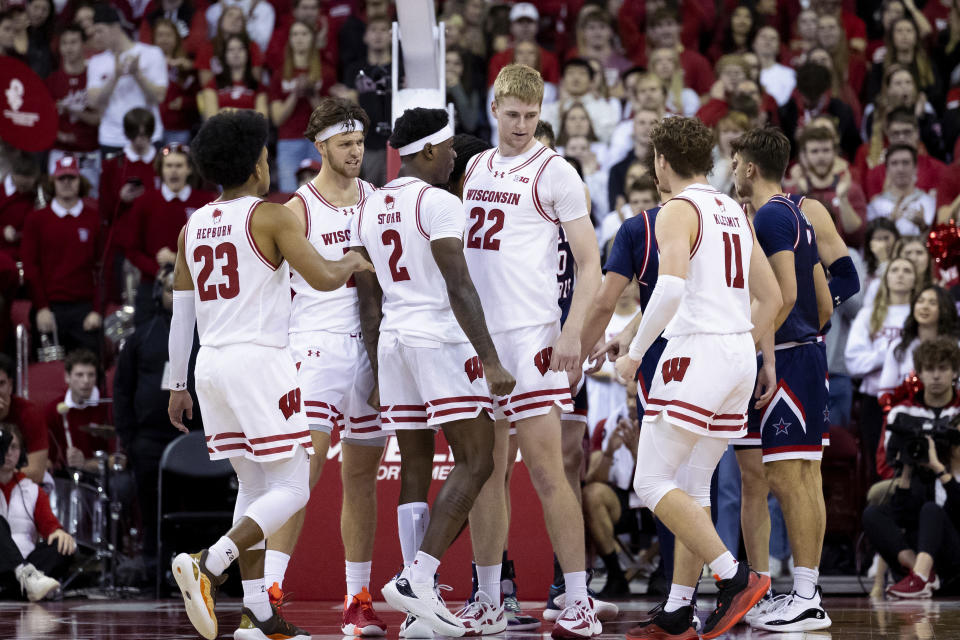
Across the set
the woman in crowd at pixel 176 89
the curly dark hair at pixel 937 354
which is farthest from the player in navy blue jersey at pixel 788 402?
the woman in crowd at pixel 176 89

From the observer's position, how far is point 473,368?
625 cm

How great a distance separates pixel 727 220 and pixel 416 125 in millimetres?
1509

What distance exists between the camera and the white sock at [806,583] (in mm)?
6680

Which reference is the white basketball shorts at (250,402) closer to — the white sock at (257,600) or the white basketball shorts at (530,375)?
the white sock at (257,600)

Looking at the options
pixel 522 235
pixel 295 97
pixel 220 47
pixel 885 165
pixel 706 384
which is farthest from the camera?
pixel 220 47

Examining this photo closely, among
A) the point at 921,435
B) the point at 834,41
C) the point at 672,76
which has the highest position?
the point at 834,41

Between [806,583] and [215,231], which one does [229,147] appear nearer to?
[215,231]

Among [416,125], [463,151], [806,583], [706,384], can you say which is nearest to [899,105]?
[463,151]

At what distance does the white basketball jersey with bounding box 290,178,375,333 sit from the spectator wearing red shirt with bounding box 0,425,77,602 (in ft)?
11.3

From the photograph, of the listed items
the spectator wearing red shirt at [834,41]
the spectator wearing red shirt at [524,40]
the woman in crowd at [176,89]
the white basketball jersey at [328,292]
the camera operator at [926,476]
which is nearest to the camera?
the white basketball jersey at [328,292]

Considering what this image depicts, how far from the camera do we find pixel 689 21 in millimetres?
15117

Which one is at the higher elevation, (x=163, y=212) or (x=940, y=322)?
(x=163, y=212)

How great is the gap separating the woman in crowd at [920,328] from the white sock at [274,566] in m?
5.04

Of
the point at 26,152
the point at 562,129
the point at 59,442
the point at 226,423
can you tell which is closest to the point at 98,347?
the point at 59,442
